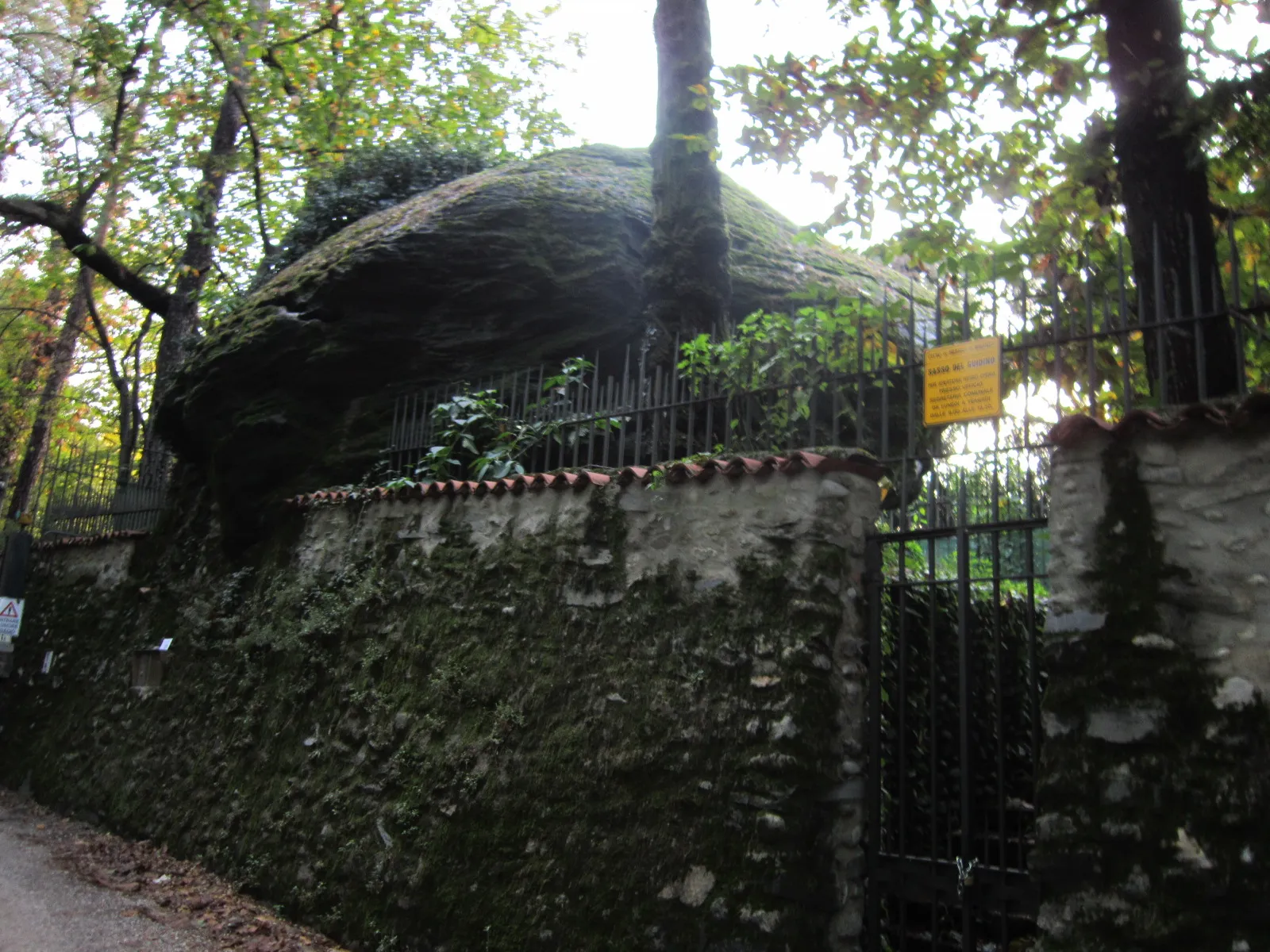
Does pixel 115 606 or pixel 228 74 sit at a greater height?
pixel 228 74

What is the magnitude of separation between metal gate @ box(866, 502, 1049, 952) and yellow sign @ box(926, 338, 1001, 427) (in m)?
0.40

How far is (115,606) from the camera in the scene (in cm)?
945

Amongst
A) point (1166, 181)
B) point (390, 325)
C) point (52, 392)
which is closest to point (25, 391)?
point (52, 392)

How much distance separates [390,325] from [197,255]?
620cm

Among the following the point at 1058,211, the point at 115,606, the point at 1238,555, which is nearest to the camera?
the point at 1238,555

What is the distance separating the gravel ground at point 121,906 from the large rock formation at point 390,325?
2.65 m

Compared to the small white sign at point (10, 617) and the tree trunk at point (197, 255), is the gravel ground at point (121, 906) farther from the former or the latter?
the tree trunk at point (197, 255)

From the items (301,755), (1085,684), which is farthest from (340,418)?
(1085,684)

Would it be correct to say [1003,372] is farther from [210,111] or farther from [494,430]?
[210,111]

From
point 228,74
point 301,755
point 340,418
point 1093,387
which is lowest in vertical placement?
point 301,755

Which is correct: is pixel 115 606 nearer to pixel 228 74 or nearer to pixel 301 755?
A: pixel 301 755

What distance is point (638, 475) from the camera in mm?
5059

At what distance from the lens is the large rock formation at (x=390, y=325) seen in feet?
26.2

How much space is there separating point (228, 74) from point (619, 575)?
920 cm
